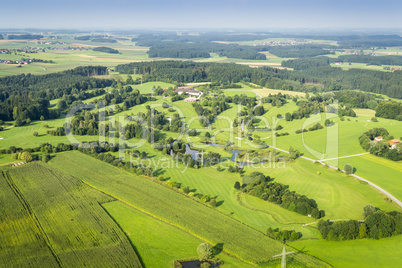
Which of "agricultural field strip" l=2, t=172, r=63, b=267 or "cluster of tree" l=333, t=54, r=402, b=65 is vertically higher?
"cluster of tree" l=333, t=54, r=402, b=65

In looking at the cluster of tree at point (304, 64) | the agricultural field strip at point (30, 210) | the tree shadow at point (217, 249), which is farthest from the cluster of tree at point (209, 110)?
the cluster of tree at point (304, 64)

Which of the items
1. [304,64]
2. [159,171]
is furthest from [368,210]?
[304,64]

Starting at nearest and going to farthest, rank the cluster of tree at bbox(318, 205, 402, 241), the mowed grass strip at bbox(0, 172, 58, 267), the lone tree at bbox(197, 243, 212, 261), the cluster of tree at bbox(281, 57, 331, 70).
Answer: the mowed grass strip at bbox(0, 172, 58, 267)
the lone tree at bbox(197, 243, 212, 261)
the cluster of tree at bbox(318, 205, 402, 241)
the cluster of tree at bbox(281, 57, 331, 70)

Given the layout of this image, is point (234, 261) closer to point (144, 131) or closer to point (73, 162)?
point (73, 162)

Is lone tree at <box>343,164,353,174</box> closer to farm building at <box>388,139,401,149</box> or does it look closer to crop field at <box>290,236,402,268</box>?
farm building at <box>388,139,401,149</box>

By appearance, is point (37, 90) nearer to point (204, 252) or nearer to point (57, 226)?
point (57, 226)

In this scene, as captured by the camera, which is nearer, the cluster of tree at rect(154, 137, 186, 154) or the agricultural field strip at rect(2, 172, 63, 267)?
the agricultural field strip at rect(2, 172, 63, 267)

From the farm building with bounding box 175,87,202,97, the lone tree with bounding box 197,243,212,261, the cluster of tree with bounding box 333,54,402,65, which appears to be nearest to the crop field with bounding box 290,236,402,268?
the lone tree with bounding box 197,243,212,261
